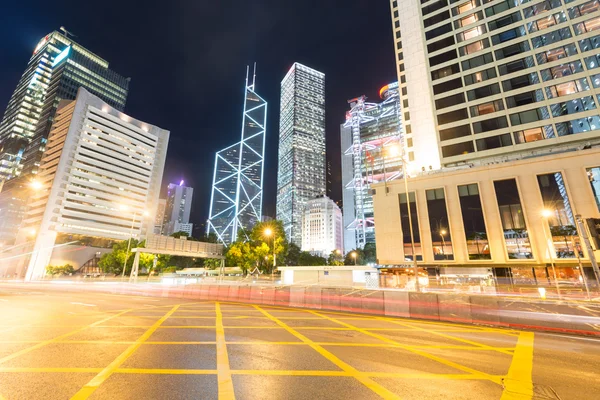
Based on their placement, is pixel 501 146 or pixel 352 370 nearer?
pixel 352 370

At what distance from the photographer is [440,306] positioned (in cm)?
1245

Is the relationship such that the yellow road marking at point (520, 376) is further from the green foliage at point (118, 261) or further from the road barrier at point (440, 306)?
the green foliage at point (118, 261)

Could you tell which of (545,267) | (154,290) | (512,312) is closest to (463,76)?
(545,267)

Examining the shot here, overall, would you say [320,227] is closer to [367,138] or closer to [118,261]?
[367,138]

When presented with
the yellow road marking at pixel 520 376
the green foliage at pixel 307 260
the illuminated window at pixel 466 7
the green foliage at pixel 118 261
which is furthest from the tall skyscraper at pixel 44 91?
the yellow road marking at pixel 520 376

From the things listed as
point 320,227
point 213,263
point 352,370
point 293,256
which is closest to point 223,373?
point 352,370

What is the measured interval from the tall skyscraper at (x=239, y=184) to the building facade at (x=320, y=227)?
186ft

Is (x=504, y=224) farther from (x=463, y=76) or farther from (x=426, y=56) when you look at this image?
(x=426, y=56)

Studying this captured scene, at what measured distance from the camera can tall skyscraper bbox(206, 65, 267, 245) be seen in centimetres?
13075

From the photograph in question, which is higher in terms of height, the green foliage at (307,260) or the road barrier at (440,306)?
the green foliage at (307,260)

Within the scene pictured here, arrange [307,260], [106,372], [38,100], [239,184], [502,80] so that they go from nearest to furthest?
[106,372] < [502,80] < [307,260] < [239,184] < [38,100]

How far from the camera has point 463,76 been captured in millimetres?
45719

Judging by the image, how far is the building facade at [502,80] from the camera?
3909cm

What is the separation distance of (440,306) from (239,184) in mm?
128677
